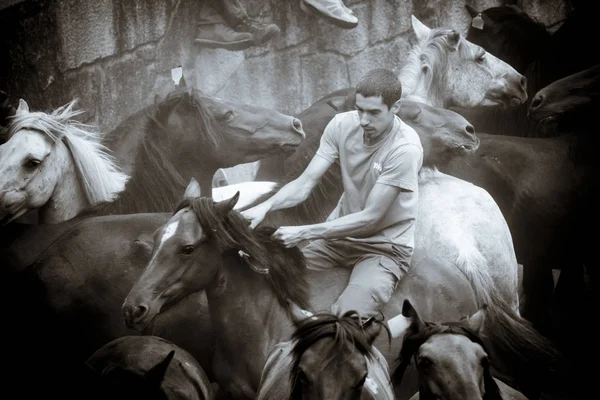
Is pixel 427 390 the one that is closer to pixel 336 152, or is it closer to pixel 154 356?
pixel 154 356

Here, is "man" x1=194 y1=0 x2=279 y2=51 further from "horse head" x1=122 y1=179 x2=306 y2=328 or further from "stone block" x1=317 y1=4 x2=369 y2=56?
"horse head" x1=122 y1=179 x2=306 y2=328

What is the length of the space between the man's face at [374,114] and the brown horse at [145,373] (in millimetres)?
1624

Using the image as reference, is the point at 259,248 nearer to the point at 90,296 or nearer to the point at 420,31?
the point at 90,296

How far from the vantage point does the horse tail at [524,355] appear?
5582 mm

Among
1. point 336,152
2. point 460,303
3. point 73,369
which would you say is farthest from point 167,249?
point 460,303

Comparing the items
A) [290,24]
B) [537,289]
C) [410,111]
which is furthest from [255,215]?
[290,24]

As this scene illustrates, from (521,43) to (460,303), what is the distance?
4286 mm

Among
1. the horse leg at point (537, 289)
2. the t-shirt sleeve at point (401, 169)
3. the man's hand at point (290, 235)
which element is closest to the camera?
the man's hand at point (290, 235)

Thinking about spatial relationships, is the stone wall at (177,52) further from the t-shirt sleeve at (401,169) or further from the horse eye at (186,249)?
the horse eye at (186,249)

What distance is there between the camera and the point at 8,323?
5.86 m

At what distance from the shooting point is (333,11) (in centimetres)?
909

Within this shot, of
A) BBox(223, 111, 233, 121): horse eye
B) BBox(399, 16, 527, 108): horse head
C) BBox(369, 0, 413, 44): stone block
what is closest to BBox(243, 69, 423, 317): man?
BBox(223, 111, 233, 121): horse eye

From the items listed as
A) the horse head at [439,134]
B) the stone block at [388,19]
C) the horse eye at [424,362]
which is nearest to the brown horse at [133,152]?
the horse head at [439,134]

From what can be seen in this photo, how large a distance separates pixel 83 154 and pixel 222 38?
8.68 feet
